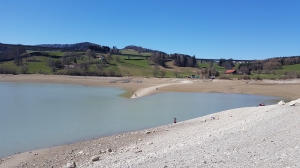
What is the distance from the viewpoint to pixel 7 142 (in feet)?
52.6

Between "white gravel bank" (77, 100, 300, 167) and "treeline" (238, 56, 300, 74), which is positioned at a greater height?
"treeline" (238, 56, 300, 74)

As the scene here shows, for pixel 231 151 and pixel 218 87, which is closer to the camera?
pixel 231 151

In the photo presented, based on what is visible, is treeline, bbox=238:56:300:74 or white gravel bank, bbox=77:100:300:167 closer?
white gravel bank, bbox=77:100:300:167

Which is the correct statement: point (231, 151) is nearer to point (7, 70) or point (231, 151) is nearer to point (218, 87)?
point (218, 87)

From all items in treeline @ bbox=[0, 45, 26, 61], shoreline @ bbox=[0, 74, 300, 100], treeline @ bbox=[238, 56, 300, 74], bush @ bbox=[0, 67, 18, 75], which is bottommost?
shoreline @ bbox=[0, 74, 300, 100]

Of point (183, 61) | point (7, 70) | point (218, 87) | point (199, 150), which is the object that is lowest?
point (218, 87)

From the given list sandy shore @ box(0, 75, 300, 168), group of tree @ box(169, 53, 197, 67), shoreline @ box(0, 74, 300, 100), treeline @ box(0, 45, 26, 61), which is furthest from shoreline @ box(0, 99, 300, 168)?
treeline @ box(0, 45, 26, 61)

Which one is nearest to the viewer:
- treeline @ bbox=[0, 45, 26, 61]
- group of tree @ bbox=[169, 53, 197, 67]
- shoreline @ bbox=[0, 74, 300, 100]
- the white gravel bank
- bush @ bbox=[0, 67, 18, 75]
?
the white gravel bank

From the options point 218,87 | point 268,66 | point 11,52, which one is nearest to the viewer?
point 218,87

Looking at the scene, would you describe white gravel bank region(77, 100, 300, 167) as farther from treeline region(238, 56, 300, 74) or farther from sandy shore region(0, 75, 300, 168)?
treeline region(238, 56, 300, 74)

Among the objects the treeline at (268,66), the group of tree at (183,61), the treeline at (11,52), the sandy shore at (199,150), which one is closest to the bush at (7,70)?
the treeline at (11,52)

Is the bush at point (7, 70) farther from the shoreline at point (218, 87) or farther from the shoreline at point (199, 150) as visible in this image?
the shoreline at point (199, 150)

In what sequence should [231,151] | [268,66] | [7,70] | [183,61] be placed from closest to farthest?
[231,151]
[7,70]
[268,66]
[183,61]

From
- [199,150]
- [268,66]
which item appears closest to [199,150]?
[199,150]
